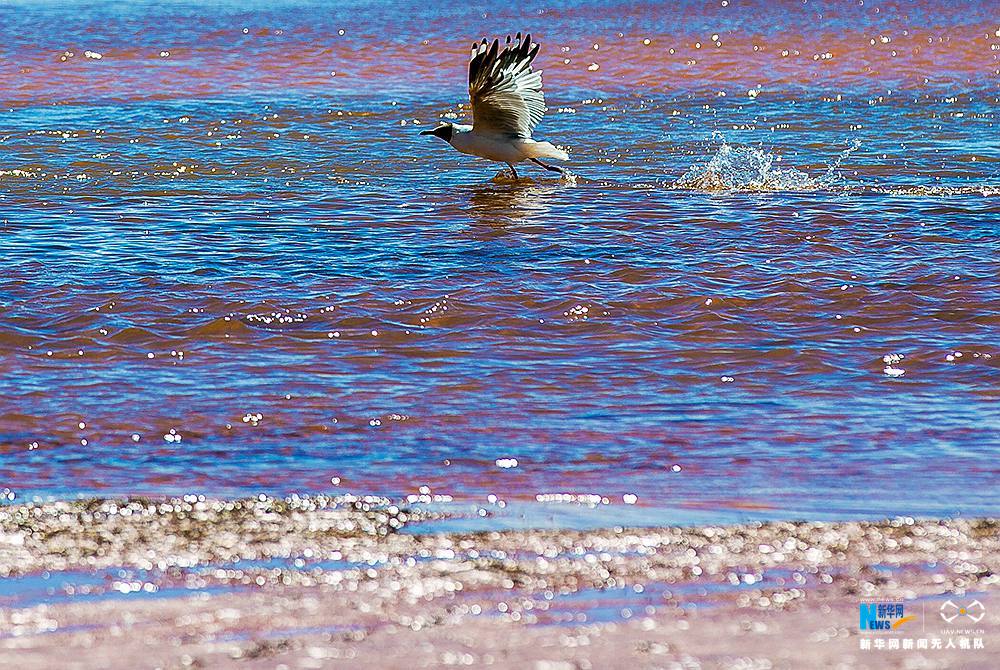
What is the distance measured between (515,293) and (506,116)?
3.55m

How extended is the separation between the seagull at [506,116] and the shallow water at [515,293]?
0.79ft

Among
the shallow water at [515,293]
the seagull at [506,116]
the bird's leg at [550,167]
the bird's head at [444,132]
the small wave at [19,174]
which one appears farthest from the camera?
the bird's head at [444,132]

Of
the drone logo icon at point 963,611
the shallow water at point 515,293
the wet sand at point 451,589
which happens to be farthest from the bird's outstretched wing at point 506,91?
the drone logo icon at point 963,611

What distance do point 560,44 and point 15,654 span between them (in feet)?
44.1

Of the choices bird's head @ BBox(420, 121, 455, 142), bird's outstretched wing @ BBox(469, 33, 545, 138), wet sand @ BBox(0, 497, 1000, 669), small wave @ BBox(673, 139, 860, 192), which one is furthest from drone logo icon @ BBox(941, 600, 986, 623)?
bird's head @ BBox(420, 121, 455, 142)

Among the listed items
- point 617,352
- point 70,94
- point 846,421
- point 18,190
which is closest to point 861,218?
point 617,352

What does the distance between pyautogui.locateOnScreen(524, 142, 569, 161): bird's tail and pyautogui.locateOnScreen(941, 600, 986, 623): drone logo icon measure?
6.60 m

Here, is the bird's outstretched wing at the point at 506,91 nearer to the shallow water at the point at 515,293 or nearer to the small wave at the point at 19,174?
the shallow water at the point at 515,293

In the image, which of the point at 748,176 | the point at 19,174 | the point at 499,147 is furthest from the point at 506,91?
the point at 19,174

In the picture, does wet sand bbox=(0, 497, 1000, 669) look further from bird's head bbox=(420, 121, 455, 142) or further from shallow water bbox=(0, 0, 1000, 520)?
bird's head bbox=(420, 121, 455, 142)

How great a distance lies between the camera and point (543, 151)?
31.3ft

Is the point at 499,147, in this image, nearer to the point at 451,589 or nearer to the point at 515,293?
the point at 515,293

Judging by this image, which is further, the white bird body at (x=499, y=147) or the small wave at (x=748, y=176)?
the white bird body at (x=499, y=147)

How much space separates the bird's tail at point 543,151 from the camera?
9.54 meters
